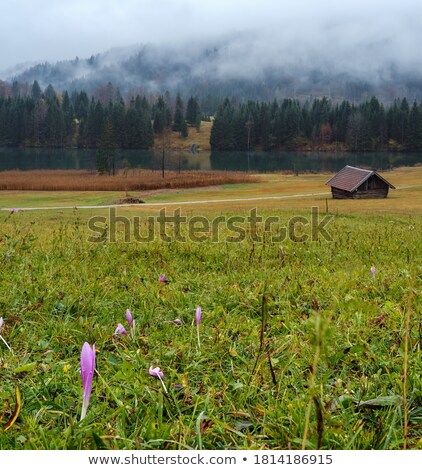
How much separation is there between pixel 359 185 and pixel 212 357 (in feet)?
178

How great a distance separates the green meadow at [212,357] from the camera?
2.12 metres

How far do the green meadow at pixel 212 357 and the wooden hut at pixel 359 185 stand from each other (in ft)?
166

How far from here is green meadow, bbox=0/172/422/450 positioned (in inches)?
83.4

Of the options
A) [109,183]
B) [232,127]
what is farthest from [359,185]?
[232,127]

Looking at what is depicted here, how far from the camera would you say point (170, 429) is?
218 centimetres

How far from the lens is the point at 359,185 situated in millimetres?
54156

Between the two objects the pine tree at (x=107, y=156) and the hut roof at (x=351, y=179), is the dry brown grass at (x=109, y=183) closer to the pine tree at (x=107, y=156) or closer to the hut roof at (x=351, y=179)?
the pine tree at (x=107, y=156)

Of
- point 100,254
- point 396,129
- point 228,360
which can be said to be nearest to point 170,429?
point 228,360

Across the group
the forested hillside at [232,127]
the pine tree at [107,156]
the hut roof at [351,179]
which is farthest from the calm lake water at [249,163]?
the hut roof at [351,179]

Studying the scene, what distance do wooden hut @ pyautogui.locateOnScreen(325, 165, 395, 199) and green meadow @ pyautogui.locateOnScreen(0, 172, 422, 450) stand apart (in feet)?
166

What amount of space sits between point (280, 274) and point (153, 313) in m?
2.02

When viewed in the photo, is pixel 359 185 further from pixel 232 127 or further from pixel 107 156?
pixel 232 127

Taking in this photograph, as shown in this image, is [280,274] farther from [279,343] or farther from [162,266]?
[279,343]

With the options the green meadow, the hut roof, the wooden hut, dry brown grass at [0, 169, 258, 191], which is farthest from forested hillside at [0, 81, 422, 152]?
the green meadow
